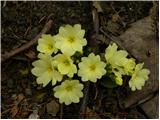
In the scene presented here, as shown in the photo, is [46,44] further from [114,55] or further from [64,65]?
[114,55]

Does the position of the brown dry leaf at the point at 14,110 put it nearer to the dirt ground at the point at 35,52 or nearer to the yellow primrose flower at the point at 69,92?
the dirt ground at the point at 35,52

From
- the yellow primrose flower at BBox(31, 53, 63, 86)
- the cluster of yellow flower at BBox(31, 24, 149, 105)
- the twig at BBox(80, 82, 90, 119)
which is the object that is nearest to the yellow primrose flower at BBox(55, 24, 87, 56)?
the cluster of yellow flower at BBox(31, 24, 149, 105)

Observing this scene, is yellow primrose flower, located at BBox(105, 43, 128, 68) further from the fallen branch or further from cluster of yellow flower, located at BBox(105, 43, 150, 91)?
the fallen branch

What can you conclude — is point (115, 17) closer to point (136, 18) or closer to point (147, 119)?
point (136, 18)

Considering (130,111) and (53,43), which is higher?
(53,43)

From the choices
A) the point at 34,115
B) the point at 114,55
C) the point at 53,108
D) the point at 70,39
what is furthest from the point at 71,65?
the point at 34,115

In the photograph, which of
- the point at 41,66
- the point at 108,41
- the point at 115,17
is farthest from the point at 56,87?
the point at 115,17
